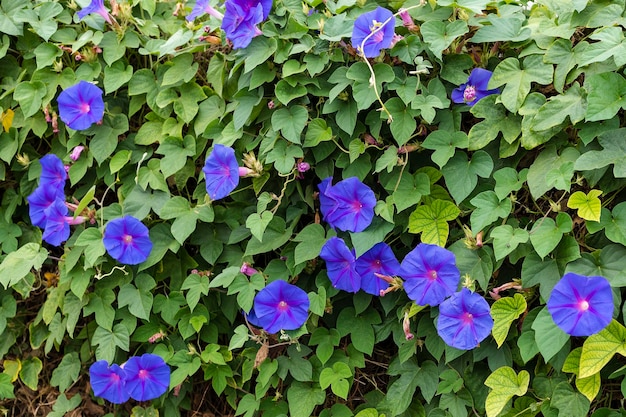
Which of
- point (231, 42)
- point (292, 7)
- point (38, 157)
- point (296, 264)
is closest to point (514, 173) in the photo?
point (296, 264)

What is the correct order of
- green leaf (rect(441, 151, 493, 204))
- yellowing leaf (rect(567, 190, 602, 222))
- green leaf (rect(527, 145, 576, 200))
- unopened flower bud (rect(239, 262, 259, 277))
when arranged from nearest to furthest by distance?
1. yellowing leaf (rect(567, 190, 602, 222))
2. green leaf (rect(527, 145, 576, 200))
3. green leaf (rect(441, 151, 493, 204))
4. unopened flower bud (rect(239, 262, 259, 277))

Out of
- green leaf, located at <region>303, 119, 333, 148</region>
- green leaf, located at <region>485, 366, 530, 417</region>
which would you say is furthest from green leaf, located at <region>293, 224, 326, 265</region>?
green leaf, located at <region>485, 366, 530, 417</region>

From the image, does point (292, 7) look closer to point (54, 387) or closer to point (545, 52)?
point (545, 52)

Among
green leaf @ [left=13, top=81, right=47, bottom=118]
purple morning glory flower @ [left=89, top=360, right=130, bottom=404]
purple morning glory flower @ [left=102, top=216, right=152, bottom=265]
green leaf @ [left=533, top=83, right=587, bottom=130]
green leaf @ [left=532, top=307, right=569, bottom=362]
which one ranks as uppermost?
green leaf @ [left=533, top=83, right=587, bottom=130]

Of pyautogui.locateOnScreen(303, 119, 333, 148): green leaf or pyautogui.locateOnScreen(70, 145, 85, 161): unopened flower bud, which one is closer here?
pyautogui.locateOnScreen(303, 119, 333, 148): green leaf

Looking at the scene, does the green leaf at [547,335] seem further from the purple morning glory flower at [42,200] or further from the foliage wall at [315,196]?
the purple morning glory flower at [42,200]

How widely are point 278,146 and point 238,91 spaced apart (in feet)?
0.77

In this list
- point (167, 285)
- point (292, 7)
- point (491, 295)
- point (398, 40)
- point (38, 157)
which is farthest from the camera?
point (38, 157)

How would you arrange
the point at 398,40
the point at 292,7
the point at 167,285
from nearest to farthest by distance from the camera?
the point at 398,40, the point at 292,7, the point at 167,285

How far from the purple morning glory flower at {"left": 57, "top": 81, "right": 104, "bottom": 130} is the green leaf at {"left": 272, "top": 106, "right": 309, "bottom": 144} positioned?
0.67 meters

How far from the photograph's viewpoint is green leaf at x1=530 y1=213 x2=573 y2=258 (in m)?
1.82

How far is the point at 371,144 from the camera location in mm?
2172

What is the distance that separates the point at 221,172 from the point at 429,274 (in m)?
0.70

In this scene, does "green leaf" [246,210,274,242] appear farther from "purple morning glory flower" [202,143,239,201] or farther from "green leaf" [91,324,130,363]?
"green leaf" [91,324,130,363]
